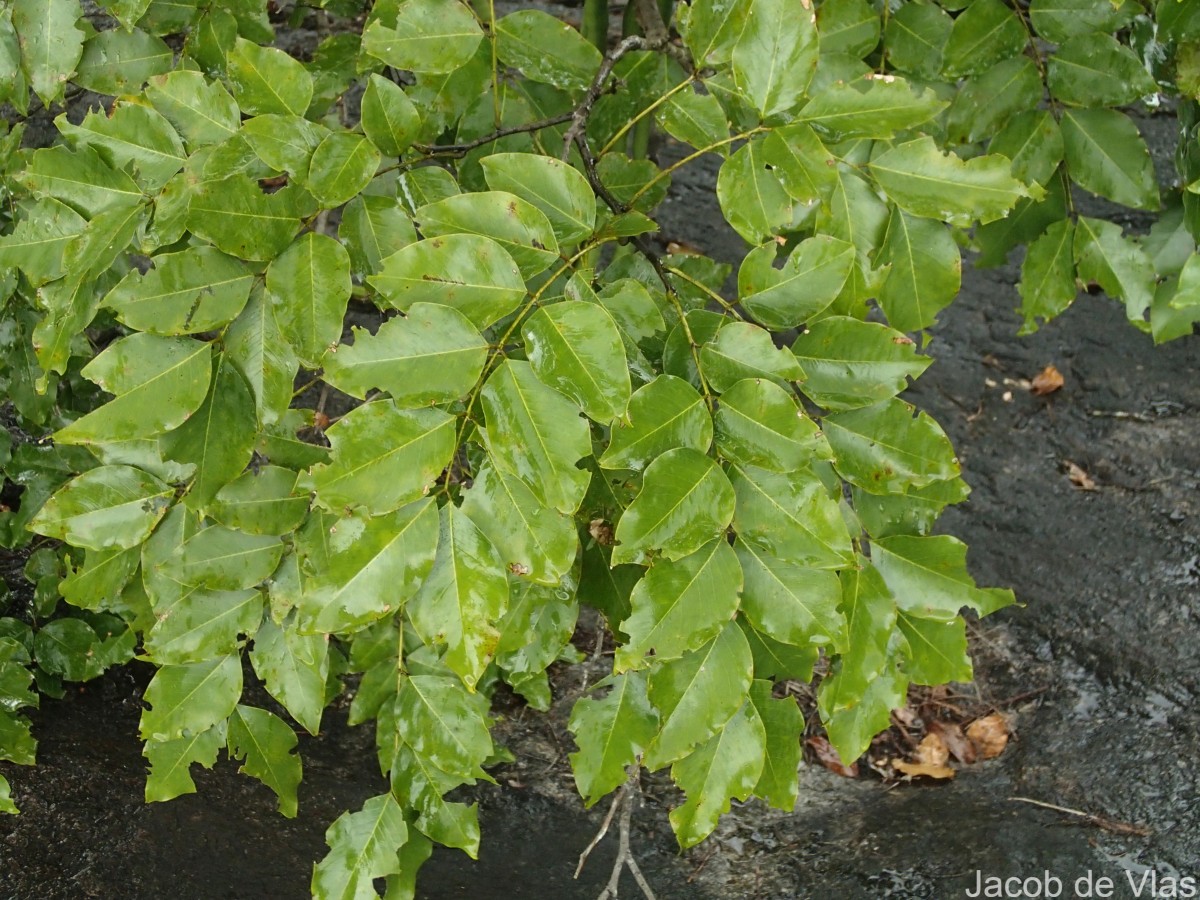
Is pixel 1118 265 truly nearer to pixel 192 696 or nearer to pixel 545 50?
pixel 545 50

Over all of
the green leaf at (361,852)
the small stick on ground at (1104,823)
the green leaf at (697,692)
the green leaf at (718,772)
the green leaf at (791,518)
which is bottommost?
the small stick on ground at (1104,823)

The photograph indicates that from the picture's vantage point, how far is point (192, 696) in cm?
137

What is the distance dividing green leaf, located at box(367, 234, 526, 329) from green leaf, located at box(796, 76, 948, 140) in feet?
1.39

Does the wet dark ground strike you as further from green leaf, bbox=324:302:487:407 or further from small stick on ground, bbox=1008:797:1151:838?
green leaf, bbox=324:302:487:407

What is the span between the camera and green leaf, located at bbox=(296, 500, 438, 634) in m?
1.04

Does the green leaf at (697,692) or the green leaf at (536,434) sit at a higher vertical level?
the green leaf at (536,434)

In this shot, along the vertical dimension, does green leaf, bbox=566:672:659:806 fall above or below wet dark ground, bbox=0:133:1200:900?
above

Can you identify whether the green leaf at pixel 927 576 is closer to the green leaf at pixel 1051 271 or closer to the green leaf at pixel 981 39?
the green leaf at pixel 1051 271

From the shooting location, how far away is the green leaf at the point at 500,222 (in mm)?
1097

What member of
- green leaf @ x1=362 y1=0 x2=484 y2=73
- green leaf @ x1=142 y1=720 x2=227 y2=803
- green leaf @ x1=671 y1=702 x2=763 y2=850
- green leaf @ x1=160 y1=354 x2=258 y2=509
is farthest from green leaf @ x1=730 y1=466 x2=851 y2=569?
green leaf @ x1=142 y1=720 x2=227 y2=803

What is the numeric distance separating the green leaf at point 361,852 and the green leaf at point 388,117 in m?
0.87

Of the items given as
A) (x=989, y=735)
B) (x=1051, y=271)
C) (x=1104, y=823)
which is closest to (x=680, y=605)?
(x=1051, y=271)

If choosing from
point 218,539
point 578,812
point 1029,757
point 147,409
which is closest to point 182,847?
point 578,812

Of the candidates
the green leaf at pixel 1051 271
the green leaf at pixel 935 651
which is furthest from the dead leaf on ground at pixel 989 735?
the green leaf at pixel 935 651
